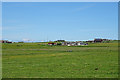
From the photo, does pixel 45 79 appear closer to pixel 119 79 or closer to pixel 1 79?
pixel 1 79

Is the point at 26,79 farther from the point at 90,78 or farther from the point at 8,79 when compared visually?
the point at 90,78

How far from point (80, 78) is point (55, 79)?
1.48 metres

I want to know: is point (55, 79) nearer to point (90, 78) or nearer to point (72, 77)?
point (72, 77)

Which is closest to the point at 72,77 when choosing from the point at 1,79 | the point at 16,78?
the point at 16,78

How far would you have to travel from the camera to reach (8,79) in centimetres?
1088

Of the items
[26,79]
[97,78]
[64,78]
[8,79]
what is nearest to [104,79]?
[97,78]

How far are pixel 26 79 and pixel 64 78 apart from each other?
2225 millimetres

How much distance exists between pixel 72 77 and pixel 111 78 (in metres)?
2.28

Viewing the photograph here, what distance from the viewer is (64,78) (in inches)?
427

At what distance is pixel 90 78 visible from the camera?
10.8m

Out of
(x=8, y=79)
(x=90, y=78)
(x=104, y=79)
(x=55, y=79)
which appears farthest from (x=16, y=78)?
(x=104, y=79)

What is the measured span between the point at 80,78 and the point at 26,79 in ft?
10.4

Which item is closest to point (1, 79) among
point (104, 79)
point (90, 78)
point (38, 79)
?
point (38, 79)

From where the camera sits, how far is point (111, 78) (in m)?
10.8
